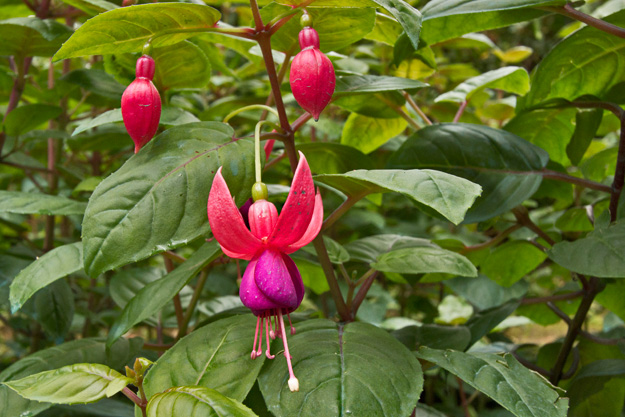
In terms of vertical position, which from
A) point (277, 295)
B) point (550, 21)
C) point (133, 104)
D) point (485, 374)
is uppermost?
point (133, 104)

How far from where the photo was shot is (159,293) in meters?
0.58

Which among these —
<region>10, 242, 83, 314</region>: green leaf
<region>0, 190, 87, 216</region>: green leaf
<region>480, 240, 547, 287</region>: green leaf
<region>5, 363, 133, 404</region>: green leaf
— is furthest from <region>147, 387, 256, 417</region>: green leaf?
<region>480, 240, 547, 287</region>: green leaf

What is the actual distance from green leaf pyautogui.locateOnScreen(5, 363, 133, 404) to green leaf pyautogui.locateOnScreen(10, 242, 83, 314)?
0.18m

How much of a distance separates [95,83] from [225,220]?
514 millimetres

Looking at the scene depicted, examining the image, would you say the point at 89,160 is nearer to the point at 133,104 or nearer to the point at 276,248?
the point at 133,104

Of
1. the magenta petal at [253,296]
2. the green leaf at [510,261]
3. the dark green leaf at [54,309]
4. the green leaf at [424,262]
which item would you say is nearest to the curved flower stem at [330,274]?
the green leaf at [424,262]

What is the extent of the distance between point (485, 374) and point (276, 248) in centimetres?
24

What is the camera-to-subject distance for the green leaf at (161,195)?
0.45 m

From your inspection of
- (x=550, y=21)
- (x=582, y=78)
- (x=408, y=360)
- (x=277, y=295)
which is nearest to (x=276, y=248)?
(x=277, y=295)

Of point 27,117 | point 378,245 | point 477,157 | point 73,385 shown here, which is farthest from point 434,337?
point 27,117

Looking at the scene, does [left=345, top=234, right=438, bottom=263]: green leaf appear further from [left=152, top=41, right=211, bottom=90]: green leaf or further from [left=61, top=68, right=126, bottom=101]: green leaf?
[left=61, top=68, right=126, bottom=101]: green leaf

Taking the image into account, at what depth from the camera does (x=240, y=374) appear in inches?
18.7

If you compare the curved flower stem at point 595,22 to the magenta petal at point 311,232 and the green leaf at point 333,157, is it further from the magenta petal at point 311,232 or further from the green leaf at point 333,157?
the magenta petal at point 311,232

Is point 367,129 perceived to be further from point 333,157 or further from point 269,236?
point 269,236
